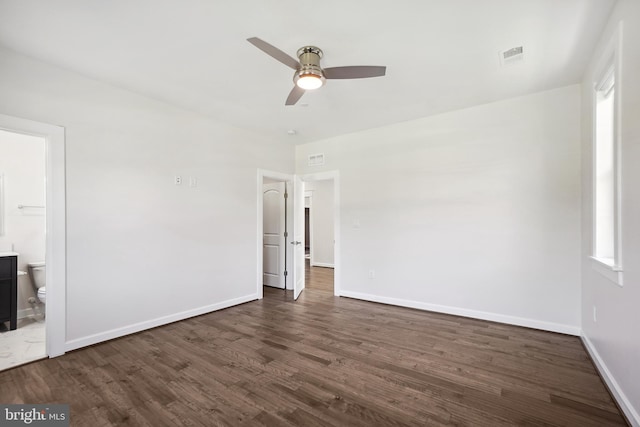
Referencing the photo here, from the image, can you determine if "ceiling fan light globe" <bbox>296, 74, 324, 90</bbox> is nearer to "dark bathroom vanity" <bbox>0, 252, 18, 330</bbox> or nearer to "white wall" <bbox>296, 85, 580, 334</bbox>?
"white wall" <bbox>296, 85, 580, 334</bbox>

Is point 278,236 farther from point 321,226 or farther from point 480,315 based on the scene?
point 480,315

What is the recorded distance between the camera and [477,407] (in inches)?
79.0

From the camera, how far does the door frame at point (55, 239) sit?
8.89ft

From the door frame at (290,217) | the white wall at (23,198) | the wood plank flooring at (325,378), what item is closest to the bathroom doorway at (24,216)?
the white wall at (23,198)

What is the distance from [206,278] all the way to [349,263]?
2250mm

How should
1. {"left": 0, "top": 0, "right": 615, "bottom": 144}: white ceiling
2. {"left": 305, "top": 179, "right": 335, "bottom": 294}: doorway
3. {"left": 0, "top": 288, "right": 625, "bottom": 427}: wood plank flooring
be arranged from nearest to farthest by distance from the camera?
{"left": 0, "top": 288, "right": 625, "bottom": 427}: wood plank flooring
{"left": 0, "top": 0, "right": 615, "bottom": 144}: white ceiling
{"left": 305, "top": 179, "right": 335, "bottom": 294}: doorway

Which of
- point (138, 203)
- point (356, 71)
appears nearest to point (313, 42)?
point (356, 71)

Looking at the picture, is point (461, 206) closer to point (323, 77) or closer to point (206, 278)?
point (323, 77)

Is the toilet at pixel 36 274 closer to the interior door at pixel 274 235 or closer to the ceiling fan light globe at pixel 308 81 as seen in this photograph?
the interior door at pixel 274 235

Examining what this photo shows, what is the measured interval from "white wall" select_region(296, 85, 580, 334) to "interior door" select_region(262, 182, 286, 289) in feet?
4.28

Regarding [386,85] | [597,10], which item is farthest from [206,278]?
[597,10]

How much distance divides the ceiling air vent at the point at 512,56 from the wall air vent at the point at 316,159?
3.04 metres

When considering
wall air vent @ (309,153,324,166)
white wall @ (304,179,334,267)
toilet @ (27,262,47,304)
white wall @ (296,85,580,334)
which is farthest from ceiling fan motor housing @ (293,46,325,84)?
white wall @ (304,179,334,267)

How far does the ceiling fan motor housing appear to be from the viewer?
2324 mm
